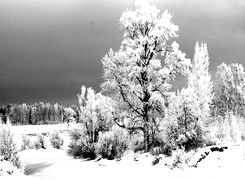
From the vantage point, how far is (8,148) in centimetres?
1761

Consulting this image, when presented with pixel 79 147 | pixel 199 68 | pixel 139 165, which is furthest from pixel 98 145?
pixel 199 68

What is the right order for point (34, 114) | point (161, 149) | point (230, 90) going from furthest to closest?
point (34, 114)
point (230, 90)
point (161, 149)

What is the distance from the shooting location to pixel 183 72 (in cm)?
2228

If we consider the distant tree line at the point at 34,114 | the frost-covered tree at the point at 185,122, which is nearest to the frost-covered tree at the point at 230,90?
the frost-covered tree at the point at 185,122

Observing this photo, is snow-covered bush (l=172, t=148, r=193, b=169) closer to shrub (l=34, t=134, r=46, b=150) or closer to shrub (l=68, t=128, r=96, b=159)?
shrub (l=68, t=128, r=96, b=159)

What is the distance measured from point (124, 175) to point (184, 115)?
5.38 meters

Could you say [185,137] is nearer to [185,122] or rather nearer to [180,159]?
[185,122]

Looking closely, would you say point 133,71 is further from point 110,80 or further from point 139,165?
point 139,165

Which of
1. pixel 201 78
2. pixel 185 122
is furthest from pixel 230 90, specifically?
pixel 185 122

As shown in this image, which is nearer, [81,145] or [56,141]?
[81,145]

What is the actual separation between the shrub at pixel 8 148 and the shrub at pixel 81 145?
7.65m

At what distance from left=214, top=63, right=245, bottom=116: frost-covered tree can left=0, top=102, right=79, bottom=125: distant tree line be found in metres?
91.5

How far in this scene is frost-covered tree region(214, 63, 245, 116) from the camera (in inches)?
1853

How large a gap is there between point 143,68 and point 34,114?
443 feet
